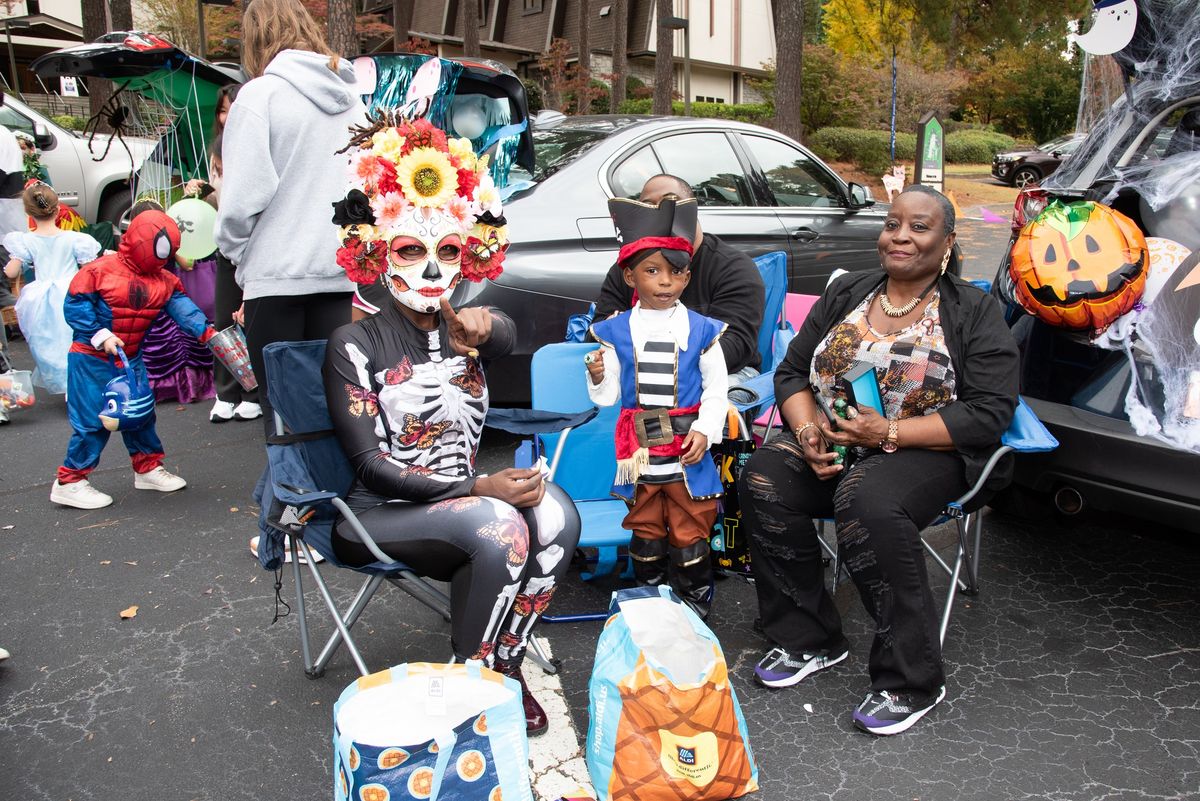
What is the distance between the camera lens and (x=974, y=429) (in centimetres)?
286

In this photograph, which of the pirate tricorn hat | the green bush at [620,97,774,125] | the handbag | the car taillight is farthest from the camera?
the green bush at [620,97,774,125]

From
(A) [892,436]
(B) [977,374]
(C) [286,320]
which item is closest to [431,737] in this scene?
(A) [892,436]

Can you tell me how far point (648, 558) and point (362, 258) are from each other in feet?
4.53

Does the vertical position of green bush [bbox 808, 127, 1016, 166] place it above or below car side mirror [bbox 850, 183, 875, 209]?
above

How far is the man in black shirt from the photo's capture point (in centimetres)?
366

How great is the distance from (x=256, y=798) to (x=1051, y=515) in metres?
3.12

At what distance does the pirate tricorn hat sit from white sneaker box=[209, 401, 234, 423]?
3676mm

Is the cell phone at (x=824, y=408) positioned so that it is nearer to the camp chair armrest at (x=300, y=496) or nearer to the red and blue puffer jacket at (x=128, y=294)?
the camp chair armrest at (x=300, y=496)

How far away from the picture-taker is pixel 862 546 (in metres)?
2.80

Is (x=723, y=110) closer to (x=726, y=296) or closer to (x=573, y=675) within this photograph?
(x=726, y=296)

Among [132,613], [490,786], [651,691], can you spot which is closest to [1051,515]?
[651,691]

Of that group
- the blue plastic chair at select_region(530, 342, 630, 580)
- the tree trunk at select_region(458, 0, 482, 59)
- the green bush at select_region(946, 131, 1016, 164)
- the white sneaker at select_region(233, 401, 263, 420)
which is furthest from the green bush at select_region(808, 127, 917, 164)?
the blue plastic chair at select_region(530, 342, 630, 580)

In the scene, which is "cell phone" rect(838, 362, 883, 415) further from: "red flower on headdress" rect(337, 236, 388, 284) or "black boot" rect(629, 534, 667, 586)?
"red flower on headdress" rect(337, 236, 388, 284)

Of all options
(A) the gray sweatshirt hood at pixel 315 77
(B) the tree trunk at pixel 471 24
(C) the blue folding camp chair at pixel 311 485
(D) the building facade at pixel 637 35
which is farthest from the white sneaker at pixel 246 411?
(D) the building facade at pixel 637 35
